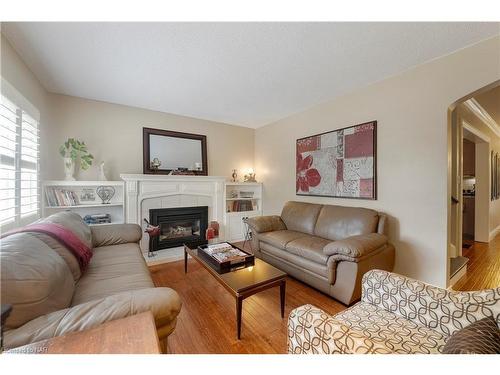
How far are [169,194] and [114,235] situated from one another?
115 centimetres

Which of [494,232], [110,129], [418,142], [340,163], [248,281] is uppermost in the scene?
[110,129]

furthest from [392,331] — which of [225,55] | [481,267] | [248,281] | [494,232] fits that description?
[494,232]

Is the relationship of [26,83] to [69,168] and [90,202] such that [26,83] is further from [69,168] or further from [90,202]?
[90,202]

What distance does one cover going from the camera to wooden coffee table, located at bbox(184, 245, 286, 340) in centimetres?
150

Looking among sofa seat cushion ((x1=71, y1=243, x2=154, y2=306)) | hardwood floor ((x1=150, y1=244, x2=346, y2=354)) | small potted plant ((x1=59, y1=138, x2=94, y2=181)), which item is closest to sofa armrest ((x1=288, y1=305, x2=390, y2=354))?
hardwood floor ((x1=150, y1=244, x2=346, y2=354))

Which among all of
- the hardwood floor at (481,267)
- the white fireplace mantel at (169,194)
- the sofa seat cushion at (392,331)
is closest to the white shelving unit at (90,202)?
the white fireplace mantel at (169,194)

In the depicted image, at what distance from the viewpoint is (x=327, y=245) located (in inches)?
79.0

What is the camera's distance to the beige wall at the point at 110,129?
278cm

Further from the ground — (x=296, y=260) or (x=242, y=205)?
(x=242, y=205)

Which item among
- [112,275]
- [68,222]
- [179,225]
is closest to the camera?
[112,275]

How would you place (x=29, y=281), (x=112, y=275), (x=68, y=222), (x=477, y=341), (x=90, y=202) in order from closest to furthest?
(x=477, y=341) < (x=29, y=281) < (x=112, y=275) < (x=68, y=222) < (x=90, y=202)
